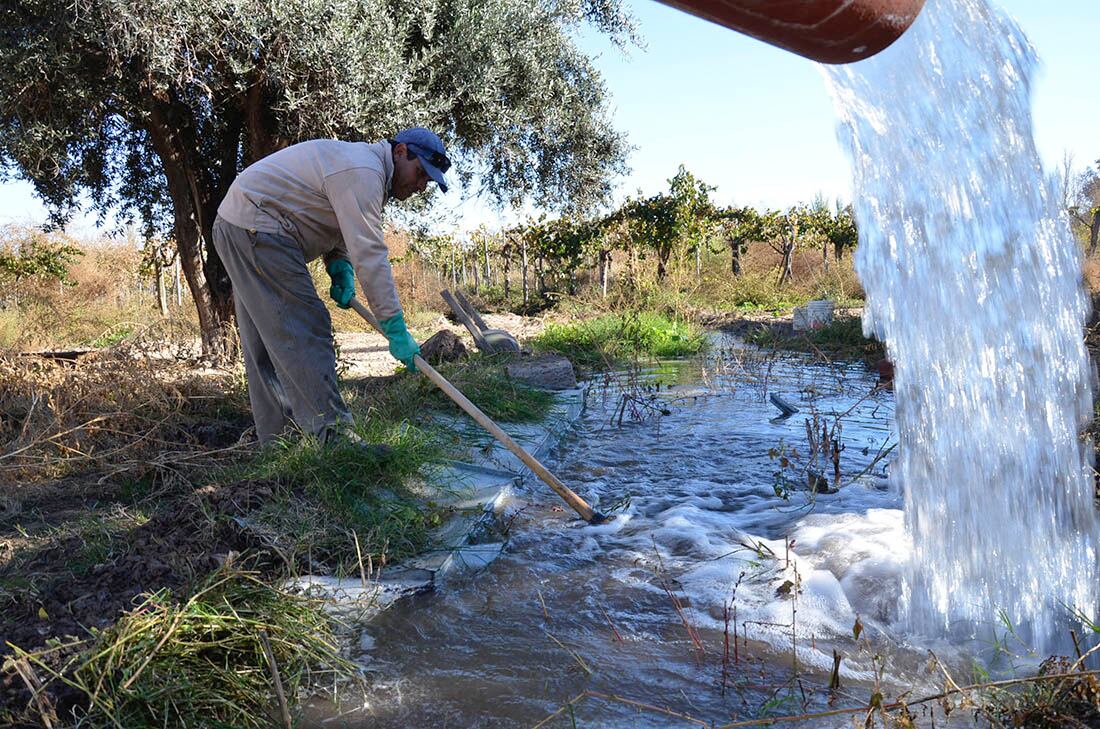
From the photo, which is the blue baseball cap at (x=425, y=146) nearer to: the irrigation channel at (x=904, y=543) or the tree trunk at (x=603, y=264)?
the irrigation channel at (x=904, y=543)

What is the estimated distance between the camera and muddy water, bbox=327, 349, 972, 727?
91.5 inches

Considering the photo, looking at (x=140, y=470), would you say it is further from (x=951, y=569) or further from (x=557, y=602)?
(x=951, y=569)

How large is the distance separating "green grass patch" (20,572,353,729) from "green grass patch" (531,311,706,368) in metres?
7.27

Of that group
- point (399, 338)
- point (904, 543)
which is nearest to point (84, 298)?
point (399, 338)

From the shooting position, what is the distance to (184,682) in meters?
2.02

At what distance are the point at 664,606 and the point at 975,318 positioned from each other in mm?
1664

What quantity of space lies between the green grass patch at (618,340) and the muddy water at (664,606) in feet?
15.1

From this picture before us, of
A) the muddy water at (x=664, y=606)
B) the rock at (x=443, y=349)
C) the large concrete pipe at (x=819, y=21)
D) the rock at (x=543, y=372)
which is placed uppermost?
the large concrete pipe at (x=819, y=21)

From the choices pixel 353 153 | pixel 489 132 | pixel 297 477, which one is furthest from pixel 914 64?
pixel 489 132

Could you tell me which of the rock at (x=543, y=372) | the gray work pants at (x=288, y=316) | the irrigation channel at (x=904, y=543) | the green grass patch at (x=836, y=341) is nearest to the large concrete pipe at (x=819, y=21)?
the irrigation channel at (x=904, y=543)

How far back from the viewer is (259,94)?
7531mm

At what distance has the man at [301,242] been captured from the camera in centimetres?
415

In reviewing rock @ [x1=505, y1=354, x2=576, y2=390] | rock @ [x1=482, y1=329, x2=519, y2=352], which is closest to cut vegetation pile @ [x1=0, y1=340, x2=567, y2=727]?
rock @ [x1=505, y1=354, x2=576, y2=390]

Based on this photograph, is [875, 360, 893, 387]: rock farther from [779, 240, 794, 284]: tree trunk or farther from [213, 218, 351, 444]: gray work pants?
[779, 240, 794, 284]: tree trunk
